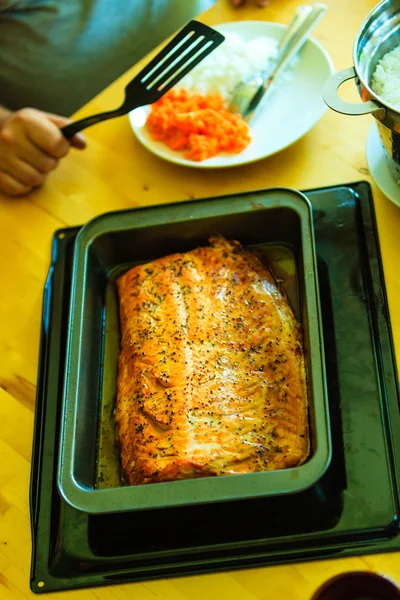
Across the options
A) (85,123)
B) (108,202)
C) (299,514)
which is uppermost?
(85,123)

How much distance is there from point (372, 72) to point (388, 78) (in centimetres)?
4

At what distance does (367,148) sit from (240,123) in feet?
1.04

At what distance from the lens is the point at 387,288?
1295 mm

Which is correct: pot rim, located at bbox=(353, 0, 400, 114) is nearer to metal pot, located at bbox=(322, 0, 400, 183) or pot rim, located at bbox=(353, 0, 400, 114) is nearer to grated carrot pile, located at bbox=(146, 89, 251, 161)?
metal pot, located at bbox=(322, 0, 400, 183)

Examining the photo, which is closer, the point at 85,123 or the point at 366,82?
the point at 366,82

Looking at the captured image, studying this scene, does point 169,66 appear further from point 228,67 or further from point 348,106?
point 348,106

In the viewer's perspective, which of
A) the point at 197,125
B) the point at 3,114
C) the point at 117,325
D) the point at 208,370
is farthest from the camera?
the point at 3,114

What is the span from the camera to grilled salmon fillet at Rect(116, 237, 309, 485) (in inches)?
43.0

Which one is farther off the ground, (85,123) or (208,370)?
(85,123)

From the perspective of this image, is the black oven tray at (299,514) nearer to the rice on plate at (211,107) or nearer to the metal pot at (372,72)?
the metal pot at (372,72)

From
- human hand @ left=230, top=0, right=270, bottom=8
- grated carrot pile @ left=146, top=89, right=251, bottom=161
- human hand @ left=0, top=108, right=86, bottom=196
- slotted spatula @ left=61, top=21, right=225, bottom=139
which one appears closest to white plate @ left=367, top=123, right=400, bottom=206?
grated carrot pile @ left=146, top=89, right=251, bottom=161

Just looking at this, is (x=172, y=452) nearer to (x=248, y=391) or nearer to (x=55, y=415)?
(x=248, y=391)

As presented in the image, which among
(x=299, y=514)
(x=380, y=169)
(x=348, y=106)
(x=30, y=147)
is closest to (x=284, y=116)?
(x=380, y=169)

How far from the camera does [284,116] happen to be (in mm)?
1572
